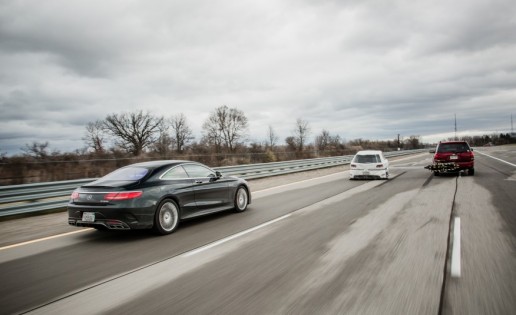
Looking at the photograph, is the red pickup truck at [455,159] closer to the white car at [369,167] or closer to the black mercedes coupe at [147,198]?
the white car at [369,167]

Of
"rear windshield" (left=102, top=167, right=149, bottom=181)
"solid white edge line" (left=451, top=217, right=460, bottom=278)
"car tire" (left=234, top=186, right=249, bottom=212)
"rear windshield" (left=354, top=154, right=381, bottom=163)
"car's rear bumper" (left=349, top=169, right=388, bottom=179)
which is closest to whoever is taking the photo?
"solid white edge line" (left=451, top=217, right=460, bottom=278)

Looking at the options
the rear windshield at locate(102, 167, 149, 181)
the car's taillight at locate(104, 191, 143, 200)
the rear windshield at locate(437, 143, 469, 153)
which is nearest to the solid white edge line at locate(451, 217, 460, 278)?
the car's taillight at locate(104, 191, 143, 200)

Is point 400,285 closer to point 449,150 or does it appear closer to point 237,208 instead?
point 237,208

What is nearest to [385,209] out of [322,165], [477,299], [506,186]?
[477,299]

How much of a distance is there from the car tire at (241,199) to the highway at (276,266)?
66 cm

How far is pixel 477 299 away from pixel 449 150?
50.0 feet

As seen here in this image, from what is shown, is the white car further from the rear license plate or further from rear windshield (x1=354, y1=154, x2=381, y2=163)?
the rear license plate

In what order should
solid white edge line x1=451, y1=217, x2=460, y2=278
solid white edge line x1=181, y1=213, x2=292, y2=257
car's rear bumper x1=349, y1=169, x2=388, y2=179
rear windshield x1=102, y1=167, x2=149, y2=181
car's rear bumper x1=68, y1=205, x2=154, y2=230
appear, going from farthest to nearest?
car's rear bumper x1=349, y1=169, x2=388, y2=179
rear windshield x1=102, y1=167, x2=149, y2=181
car's rear bumper x1=68, y1=205, x2=154, y2=230
solid white edge line x1=181, y1=213, x2=292, y2=257
solid white edge line x1=451, y1=217, x2=460, y2=278

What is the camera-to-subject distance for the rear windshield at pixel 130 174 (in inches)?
258

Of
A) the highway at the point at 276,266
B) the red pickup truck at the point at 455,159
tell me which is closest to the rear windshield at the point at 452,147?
the red pickup truck at the point at 455,159

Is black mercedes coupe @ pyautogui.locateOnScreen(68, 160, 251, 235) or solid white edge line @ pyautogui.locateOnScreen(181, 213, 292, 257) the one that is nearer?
solid white edge line @ pyautogui.locateOnScreen(181, 213, 292, 257)

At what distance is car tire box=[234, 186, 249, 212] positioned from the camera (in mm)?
8789

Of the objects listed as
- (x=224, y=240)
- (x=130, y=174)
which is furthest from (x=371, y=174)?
(x=130, y=174)

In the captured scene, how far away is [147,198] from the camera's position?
620 centimetres
